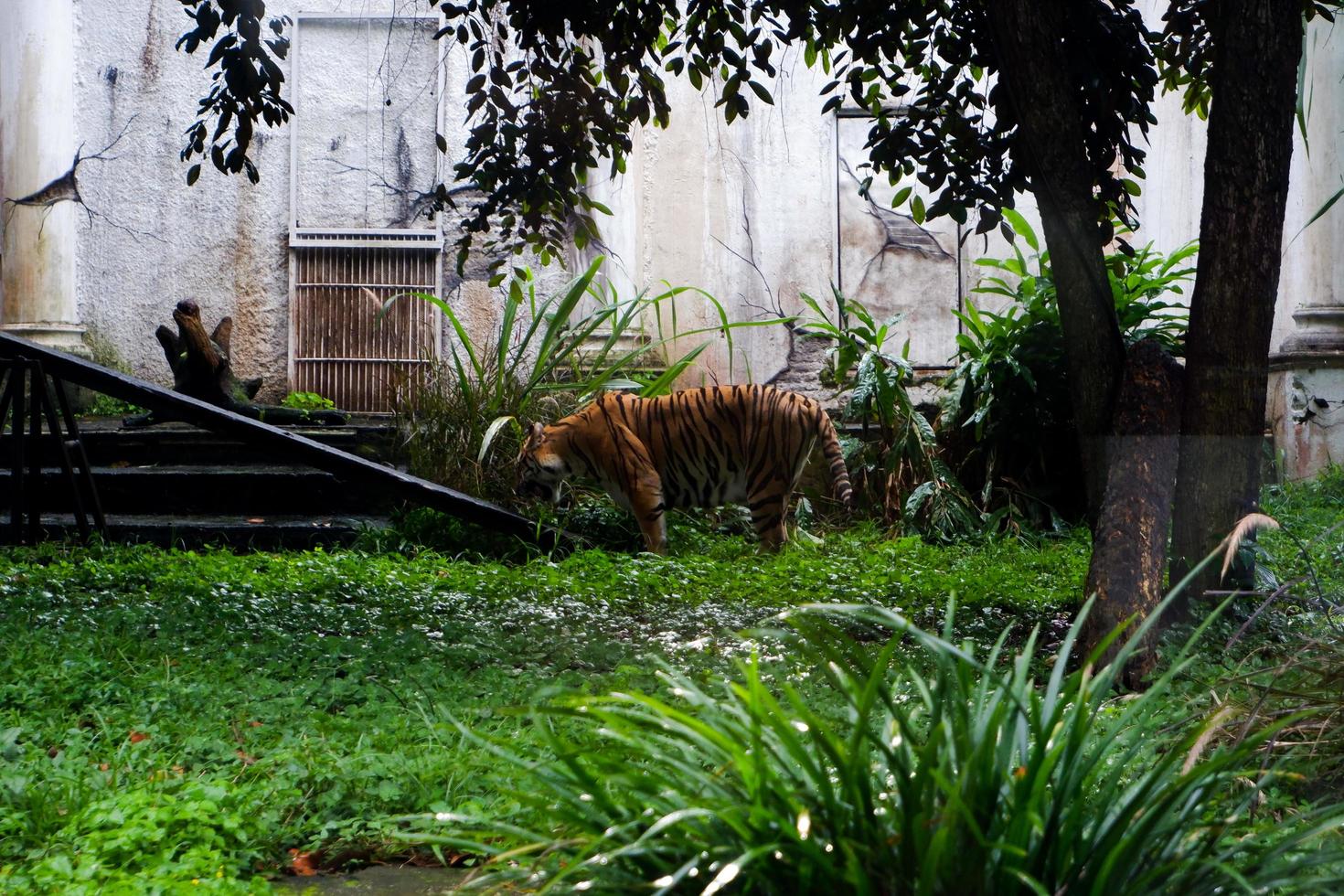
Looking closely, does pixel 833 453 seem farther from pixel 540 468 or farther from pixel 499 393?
pixel 499 393

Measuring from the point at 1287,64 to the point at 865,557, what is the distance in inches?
123

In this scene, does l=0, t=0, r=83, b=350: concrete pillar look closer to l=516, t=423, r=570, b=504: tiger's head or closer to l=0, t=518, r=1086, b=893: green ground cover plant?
l=0, t=518, r=1086, b=893: green ground cover plant

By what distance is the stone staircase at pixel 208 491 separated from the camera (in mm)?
7016

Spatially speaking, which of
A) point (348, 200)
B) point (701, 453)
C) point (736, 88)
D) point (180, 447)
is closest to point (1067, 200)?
point (736, 88)

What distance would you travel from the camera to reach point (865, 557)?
6.11 meters

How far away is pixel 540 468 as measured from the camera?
273 inches

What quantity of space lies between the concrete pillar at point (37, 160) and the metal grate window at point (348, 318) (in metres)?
1.84

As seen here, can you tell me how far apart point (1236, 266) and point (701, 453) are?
3715mm

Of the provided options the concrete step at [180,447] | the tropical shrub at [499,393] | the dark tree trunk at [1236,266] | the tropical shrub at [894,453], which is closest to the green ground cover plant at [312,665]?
the tropical shrub at [894,453]

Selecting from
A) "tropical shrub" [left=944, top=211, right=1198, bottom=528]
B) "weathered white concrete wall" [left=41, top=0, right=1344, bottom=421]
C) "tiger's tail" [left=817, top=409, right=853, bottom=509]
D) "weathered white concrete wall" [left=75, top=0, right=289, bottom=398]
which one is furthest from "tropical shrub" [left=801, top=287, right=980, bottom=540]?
"weathered white concrete wall" [left=75, top=0, right=289, bottom=398]

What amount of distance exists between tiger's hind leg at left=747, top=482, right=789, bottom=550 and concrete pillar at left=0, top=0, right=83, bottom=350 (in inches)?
253

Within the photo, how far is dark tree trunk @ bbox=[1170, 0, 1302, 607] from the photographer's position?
365cm

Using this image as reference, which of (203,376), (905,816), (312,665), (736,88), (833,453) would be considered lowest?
(312,665)

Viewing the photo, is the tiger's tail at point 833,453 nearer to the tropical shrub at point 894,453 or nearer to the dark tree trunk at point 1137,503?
the tropical shrub at point 894,453
